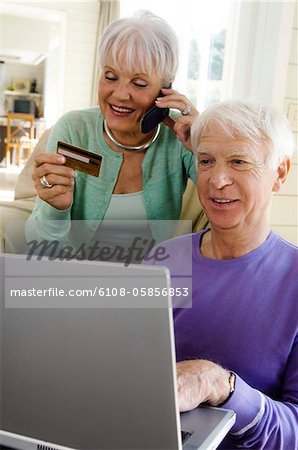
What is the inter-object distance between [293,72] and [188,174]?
0.82 metres

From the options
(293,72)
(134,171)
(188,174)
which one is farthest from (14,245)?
(293,72)

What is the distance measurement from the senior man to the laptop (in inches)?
14.7

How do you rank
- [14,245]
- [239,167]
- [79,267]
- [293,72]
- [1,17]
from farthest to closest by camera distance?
[1,17]
[293,72]
[14,245]
[239,167]
[79,267]

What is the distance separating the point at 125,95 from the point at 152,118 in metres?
0.10

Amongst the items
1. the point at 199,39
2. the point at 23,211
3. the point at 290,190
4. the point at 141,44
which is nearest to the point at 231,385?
the point at 141,44

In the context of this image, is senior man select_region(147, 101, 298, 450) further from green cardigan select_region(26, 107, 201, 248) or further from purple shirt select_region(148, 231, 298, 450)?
green cardigan select_region(26, 107, 201, 248)

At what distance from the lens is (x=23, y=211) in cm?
167

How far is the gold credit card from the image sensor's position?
48.3 inches

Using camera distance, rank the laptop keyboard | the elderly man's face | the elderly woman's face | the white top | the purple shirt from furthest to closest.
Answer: the white top < the elderly woman's face < the elderly man's face < the purple shirt < the laptop keyboard

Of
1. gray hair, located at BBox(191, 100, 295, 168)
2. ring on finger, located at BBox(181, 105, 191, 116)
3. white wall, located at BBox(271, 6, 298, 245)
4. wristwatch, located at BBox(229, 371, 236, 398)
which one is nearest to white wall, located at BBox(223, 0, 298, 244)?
white wall, located at BBox(271, 6, 298, 245)

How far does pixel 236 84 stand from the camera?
2.13m

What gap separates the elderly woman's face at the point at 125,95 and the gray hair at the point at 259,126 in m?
0.34

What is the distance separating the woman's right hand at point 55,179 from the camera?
125 centimetres

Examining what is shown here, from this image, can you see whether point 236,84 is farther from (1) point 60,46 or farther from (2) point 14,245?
(2) point 14,245
